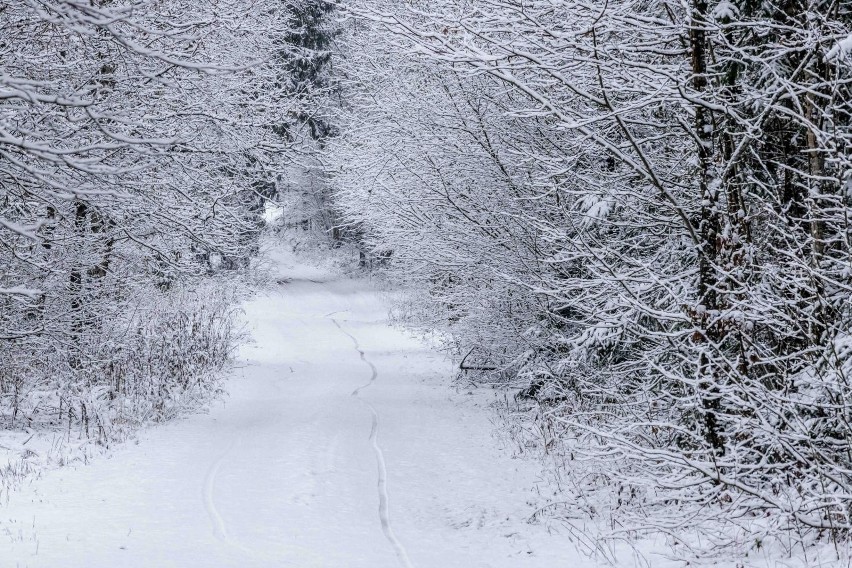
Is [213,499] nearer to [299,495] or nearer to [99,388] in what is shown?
[299,495]

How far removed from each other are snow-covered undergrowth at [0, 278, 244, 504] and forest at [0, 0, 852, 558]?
0.08 m

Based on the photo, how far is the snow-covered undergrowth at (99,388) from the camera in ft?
32.2

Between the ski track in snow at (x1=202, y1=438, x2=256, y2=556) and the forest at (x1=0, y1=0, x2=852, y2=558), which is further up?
the forest at (x1=0, y1=0, x2=852, y2=558)

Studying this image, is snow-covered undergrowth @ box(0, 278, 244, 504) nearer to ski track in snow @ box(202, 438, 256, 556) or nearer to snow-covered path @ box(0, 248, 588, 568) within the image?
snow-covered path @ box(0, 248, 588, 568)

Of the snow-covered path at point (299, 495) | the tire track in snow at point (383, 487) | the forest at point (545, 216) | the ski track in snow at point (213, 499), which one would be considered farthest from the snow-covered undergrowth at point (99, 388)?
the tire track in snow at point (383, 487)

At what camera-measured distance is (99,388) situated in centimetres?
1265

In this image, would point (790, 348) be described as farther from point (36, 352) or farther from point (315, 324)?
point (315, 324)

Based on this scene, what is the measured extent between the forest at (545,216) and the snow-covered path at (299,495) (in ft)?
2.55

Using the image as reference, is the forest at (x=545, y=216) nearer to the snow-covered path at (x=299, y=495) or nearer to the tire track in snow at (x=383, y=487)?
the snow-covered path at (x=299, y=495)

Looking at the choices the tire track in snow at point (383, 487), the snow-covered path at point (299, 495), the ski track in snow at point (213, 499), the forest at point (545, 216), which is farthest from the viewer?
the ski track in snow at point (213, 499)

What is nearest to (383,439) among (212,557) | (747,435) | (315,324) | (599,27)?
(212,557)

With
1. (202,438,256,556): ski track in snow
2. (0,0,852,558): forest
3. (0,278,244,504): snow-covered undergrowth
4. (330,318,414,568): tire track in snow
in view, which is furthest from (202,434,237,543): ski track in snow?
(0,0,852,558): forest

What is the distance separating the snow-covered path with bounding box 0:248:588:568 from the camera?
6215 millimetres

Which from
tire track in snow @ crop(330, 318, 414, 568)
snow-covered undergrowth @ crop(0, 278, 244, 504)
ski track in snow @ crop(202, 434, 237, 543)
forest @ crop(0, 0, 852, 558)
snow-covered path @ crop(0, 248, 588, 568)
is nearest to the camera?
forest @ crop(0, 0, 852, 558)
